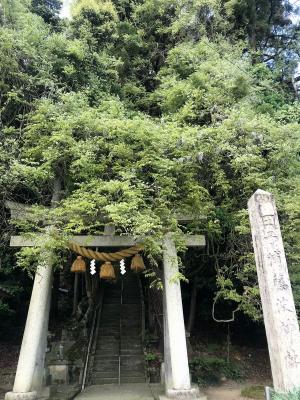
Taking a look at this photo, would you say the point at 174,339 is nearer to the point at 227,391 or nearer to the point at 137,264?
the point at 137,264

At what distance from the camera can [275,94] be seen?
14234 millimetres

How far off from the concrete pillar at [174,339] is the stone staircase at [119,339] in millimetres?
3391

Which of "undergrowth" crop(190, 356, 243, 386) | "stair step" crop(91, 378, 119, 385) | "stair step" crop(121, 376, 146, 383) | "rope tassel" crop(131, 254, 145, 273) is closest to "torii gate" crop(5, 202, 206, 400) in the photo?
"rope tassel" crop(131, 254, 145, 273)

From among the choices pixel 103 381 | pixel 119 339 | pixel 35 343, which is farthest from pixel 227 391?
pixel 35 343

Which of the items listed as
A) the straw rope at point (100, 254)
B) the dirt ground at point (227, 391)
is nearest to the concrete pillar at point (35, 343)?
the straw rope at point (100, 254)

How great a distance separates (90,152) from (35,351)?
4953 millimetres

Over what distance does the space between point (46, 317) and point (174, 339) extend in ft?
10.9

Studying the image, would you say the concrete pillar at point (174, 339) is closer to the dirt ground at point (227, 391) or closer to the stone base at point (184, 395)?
the stone base at point (184, 395)

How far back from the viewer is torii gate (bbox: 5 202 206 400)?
847 centimetres

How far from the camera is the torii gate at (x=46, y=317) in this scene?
8469 mm

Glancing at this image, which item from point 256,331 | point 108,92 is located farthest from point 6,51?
point 256,331

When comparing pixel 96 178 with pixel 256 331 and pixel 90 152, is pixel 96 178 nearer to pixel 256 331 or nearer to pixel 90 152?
pixel 90 152

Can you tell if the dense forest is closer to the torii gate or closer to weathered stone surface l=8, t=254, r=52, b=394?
the torii gate

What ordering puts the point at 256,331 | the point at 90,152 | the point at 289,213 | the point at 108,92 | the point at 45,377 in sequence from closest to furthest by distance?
the point at 289,213
the point at 90,152
the point at 45,377
the point at 108,92
the point at 256,331
